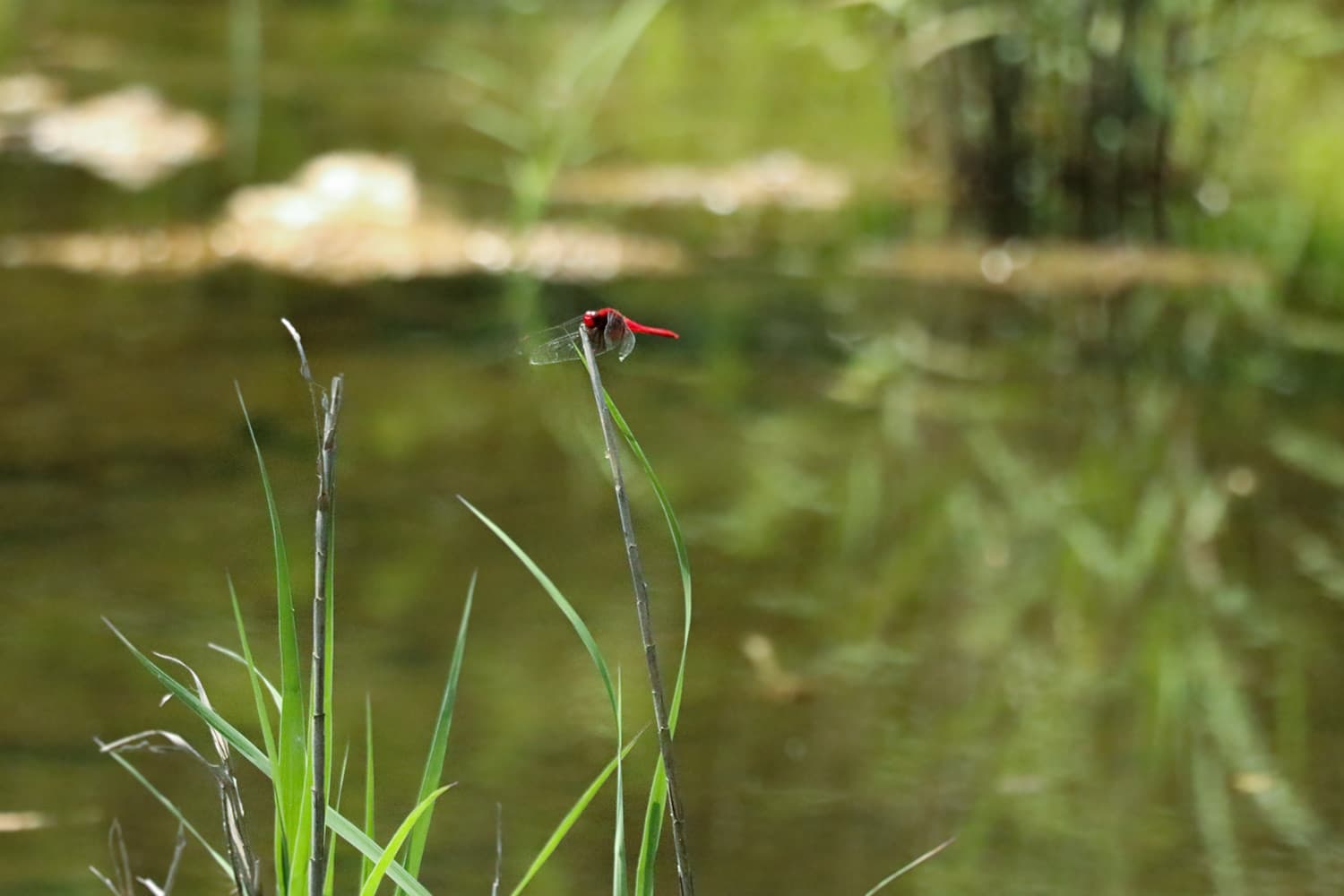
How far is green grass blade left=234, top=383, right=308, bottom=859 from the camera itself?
43.4 inches

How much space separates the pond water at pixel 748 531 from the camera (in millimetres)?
1757

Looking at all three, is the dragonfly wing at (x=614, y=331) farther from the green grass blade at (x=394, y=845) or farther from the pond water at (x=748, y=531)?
the pond water at (x=748, y=531)

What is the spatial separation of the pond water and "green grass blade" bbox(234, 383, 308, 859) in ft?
1.62

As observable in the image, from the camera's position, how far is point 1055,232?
397 cm

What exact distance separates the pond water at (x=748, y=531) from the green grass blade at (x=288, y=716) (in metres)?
0.49

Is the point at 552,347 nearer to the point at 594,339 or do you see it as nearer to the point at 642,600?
the point at 594,339

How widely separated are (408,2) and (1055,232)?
9.93 ft

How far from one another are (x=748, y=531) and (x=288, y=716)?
1.44 m

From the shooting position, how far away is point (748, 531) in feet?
8.23

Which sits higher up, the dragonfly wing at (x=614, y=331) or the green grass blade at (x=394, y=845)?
the dragonfly wing at (x=614, y=331)

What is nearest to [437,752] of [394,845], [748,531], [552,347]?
[394,845]

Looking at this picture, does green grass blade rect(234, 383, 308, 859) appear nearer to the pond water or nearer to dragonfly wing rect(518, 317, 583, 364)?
dragonfly wing rect(518, 317, 583, 364)

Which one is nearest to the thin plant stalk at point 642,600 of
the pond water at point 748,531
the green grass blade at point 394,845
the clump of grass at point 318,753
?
the clump of grass at point 318,753

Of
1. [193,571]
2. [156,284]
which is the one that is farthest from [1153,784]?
[156,284]
